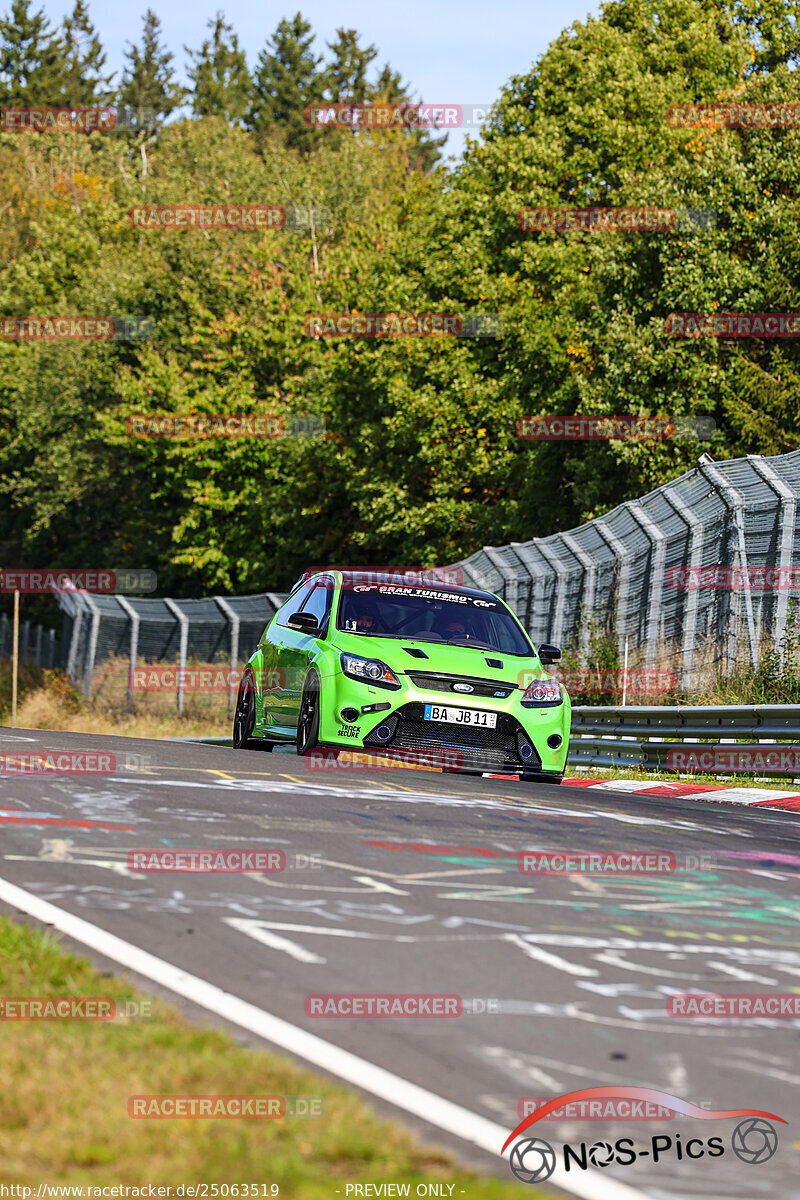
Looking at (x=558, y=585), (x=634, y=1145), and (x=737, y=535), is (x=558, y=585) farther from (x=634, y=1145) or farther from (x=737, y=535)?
(x=634, y=1145)

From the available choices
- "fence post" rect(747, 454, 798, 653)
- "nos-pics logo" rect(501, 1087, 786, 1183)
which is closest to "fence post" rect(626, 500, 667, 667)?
"fence post" rect(747, 454, 798, 653)

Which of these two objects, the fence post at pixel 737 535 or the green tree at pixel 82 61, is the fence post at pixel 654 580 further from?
the green tree at pixel 82 61

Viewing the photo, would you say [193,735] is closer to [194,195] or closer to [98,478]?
[98,478]

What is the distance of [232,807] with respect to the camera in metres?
9.32

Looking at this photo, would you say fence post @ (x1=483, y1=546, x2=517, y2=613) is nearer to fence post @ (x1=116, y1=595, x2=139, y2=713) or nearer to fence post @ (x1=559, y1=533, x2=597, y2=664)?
fence post @ (x1=559, y1=533, x2=597, y2=664)

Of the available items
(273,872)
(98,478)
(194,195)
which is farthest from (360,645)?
(194,195)

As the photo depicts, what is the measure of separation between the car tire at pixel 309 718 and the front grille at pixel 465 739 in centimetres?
59

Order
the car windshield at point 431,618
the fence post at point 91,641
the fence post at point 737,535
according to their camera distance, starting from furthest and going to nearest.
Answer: the fence post at point 91,641
the fence post at point 737,535
the car windshield at point 431,618

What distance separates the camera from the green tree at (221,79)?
101812 millimetres

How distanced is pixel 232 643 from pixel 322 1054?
2674cm

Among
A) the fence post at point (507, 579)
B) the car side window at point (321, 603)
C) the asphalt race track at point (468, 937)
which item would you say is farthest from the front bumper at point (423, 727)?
the fence post at point (507, 579)

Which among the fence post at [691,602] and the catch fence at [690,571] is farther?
the fence post at [691,602]

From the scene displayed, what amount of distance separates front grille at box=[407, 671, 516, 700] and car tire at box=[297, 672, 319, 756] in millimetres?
864

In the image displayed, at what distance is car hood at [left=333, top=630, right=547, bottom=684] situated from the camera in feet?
42.1
